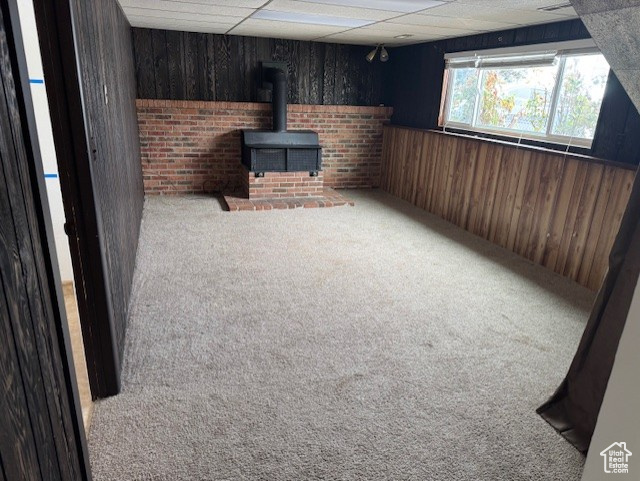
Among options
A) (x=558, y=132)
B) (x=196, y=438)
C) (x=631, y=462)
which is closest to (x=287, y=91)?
(x=558, y=132)

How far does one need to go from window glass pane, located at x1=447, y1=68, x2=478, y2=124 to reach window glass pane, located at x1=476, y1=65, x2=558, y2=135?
0.48 ft

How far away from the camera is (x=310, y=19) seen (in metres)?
4.20

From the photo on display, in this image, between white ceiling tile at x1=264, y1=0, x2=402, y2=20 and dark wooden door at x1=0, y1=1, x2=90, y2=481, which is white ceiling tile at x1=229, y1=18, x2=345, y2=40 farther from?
dark wooden door at x1=0, y1=1, x2=90, y2=481

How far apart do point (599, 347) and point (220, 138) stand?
5.15m

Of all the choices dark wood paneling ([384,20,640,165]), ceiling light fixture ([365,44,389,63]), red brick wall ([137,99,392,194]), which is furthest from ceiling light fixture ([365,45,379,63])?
red brick wall ([137,99,392,194])

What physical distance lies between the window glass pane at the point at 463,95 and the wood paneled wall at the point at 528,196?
0.28 metres

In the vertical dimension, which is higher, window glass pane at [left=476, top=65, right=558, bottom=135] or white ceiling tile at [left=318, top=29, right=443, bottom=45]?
white ceiling tile at [left=318, top=29, right=443, bottom=45]

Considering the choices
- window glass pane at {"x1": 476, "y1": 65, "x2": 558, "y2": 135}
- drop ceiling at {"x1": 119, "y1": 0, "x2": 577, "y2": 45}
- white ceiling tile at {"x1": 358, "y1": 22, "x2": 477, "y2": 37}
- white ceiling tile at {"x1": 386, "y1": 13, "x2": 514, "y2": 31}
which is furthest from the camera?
white ceiling tile at {"x1": 358, "y1": 22, "x2": 477, "y2": 37}

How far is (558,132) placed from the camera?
3.84 metres

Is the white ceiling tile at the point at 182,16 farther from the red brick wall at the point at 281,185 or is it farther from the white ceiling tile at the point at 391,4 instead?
the red brick wall at the point at 281,185

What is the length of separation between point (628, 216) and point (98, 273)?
220 centimetres

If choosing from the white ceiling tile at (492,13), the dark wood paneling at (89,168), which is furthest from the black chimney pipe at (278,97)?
the dark wood paneling at (89,168)

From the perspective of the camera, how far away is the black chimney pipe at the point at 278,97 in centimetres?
566

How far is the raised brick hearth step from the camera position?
5.25m
